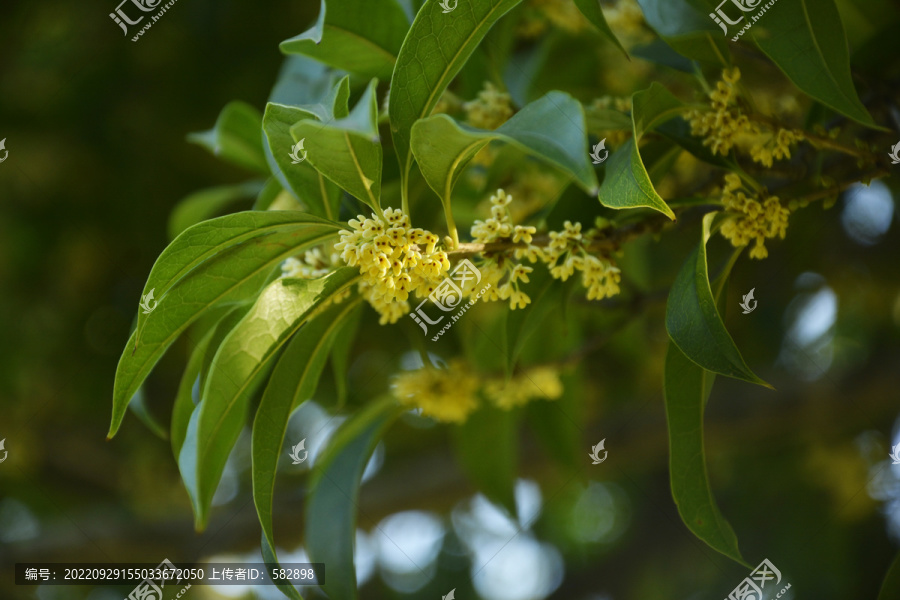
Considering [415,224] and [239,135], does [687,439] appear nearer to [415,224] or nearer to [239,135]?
[415,224]

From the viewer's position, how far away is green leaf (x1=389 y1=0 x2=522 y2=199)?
2.65ft

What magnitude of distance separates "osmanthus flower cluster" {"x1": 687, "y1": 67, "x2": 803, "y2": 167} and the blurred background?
1.12 metres

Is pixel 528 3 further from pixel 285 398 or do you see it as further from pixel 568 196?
pixel 285 398

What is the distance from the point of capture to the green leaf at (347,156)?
2.43 ft

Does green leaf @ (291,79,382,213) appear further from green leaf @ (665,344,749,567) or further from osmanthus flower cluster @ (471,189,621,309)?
green leaf @ (665,344,749,567)

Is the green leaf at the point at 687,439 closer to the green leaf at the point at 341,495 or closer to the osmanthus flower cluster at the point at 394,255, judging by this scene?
the osmanthus flower cluster at the point at 394,255

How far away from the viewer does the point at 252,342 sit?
0.83 meters

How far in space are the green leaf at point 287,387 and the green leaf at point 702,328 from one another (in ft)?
1.50

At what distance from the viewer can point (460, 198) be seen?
1.50 m

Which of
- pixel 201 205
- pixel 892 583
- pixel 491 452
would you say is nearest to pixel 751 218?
pixel 892 583

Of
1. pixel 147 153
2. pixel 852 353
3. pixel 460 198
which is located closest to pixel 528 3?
pixel 460 198

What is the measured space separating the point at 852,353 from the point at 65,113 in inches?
120

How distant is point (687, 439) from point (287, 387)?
22.4 inches

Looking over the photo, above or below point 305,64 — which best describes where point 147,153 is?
below
